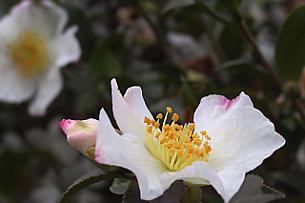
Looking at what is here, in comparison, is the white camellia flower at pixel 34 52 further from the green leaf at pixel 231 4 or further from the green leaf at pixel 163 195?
the green leaf at pixel 163 195

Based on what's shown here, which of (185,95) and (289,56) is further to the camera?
(289,56)

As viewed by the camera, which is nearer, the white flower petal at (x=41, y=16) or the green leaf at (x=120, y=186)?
the green leaf at (x=120, y=186)

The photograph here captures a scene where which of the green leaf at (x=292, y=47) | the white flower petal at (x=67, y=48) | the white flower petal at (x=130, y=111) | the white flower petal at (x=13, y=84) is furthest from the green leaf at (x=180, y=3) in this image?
the white flower petal at (x=13, y=84)

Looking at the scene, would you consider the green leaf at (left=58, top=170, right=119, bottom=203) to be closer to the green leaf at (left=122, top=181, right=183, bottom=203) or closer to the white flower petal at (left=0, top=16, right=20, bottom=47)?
the green leaf at (left=122, top=181, right=183, bottom=203)

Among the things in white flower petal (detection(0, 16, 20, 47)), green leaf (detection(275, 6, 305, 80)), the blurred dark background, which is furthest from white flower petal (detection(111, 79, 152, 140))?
white flower petal (detection(0, 16, 20, 47))

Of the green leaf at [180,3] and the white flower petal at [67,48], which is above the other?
the green leaf at [180,3]

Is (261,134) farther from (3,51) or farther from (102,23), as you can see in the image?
(102,23)

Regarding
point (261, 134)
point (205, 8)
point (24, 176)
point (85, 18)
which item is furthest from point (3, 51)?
point (261, 134)

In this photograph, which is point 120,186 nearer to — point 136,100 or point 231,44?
point 136,100
